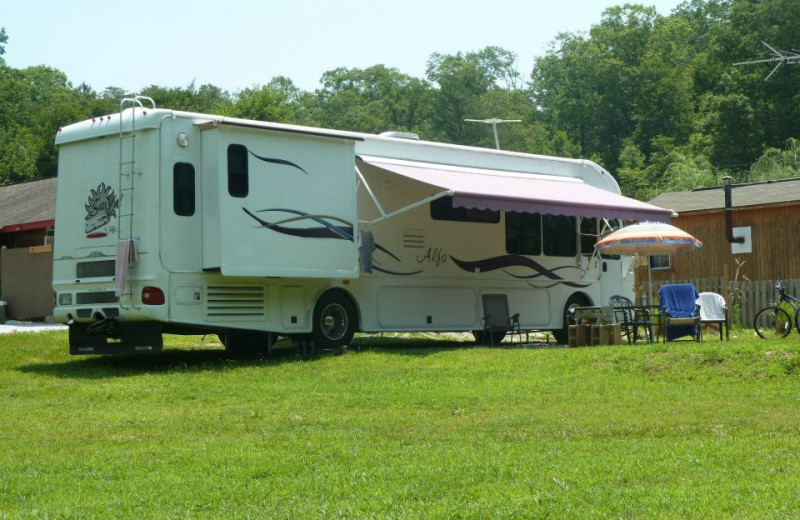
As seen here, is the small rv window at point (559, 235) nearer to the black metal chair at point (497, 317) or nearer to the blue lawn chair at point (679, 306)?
the black metal chair at point (497, 317)

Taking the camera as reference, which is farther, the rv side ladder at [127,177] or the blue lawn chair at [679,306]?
the blue lawn chair at [679,306]

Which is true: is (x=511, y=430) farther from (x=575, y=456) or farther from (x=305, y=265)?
(x=305, y=265)

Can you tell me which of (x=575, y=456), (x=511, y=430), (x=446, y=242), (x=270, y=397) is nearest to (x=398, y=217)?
(x=446, y=242)

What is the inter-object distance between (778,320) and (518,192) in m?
5.57

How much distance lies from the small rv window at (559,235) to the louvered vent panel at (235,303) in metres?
6.08

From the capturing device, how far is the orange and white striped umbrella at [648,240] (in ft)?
57.7

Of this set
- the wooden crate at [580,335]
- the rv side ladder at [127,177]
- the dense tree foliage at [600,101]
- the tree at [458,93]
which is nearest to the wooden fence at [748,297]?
the wooden crate at [580,335]

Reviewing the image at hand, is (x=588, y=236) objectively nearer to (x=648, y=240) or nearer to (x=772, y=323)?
(x=648, y=240)

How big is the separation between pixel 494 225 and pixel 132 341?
658 cm

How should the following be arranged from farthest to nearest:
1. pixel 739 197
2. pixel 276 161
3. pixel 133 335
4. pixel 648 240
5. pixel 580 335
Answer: pixel 739 197 < pixel 648 240 < pixel 580 335 < pixel 276 161 < pixel 133 335

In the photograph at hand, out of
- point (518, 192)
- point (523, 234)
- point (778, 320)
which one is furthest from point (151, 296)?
point (778, 320)

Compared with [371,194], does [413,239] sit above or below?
below

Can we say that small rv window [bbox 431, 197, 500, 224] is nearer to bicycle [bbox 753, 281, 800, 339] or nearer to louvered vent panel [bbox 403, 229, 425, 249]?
louvered vent panel [bbox 403, 229, 425, 249]

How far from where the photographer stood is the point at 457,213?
17.7 metres
